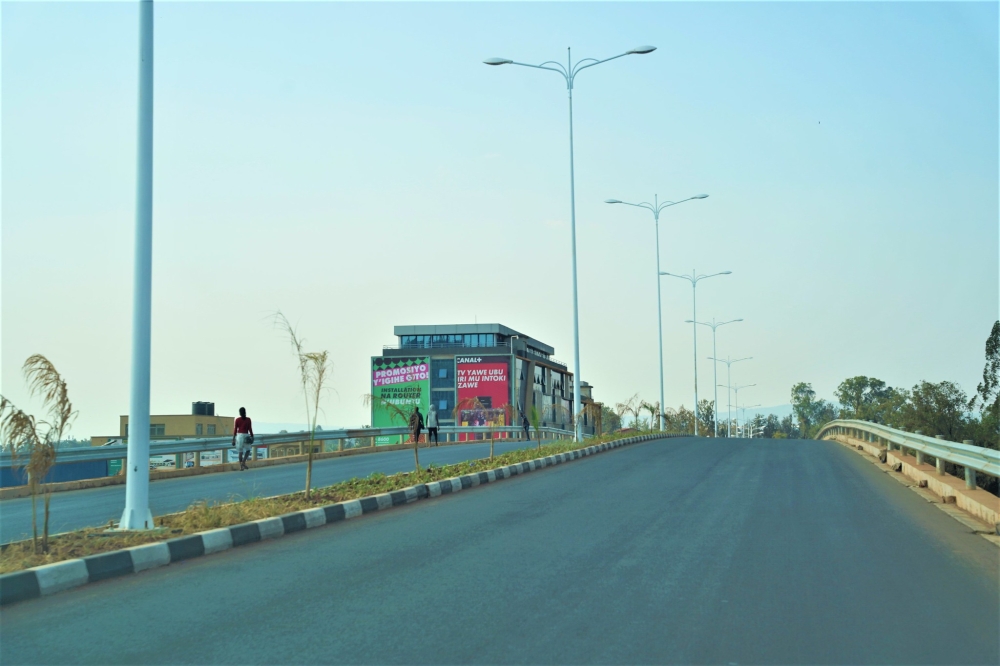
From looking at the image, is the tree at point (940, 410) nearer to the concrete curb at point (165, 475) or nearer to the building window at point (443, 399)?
the concrete curb at point (165, 475)

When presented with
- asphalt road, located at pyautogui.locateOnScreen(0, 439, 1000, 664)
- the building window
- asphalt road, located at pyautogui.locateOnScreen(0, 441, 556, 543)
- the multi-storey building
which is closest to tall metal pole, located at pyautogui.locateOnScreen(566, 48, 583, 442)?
asphalt road, located at pyautogui.locateOnScreen(0, 441, 556, 543)

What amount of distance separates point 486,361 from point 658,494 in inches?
3662

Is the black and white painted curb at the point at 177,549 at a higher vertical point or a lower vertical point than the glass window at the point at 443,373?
lower

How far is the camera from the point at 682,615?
5.99m

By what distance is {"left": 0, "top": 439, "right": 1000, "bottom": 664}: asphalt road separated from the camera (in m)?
5.27

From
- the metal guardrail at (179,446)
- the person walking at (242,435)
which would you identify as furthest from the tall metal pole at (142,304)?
the person walking at (242,435)

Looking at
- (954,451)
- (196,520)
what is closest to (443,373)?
(954,451)

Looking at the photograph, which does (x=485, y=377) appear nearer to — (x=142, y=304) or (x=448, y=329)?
(x=448, y=329)

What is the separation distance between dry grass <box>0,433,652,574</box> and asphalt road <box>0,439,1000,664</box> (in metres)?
0.64

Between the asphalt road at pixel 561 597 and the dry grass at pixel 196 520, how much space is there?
0.64m

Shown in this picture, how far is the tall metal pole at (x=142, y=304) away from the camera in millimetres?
9305

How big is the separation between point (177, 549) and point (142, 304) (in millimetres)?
2708

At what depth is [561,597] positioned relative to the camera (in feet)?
21.4

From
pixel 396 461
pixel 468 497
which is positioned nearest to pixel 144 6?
pixel 468 497
